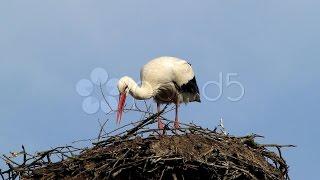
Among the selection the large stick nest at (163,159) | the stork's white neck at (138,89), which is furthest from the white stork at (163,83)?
the large stick nest at (163,159)

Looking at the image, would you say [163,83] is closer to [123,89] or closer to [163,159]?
[123,89]

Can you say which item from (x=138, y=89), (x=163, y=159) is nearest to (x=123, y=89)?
(x=138, y=89)

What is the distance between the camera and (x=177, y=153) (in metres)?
7.40

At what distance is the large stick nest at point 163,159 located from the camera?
740cm

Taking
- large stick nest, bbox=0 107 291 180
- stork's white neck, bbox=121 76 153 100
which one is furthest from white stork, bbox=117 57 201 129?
large stick nest, bbox=0 107 291 180

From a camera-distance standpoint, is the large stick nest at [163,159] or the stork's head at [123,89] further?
the stork's head at [123,89]

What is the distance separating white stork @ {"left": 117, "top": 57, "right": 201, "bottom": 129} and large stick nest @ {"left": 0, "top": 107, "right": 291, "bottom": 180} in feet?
7.72

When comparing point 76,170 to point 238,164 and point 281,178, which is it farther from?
point 281,178

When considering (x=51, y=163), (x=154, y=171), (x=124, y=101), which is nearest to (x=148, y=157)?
(x=154, y=171)

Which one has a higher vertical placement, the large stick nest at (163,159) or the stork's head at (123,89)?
the stork's head at (123,89)

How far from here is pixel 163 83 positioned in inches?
422

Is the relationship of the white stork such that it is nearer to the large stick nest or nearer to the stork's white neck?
the stork's white neck

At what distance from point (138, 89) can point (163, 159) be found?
316 cm

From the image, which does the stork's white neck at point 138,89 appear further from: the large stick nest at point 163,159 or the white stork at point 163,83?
the large stick nest at point 163,159
